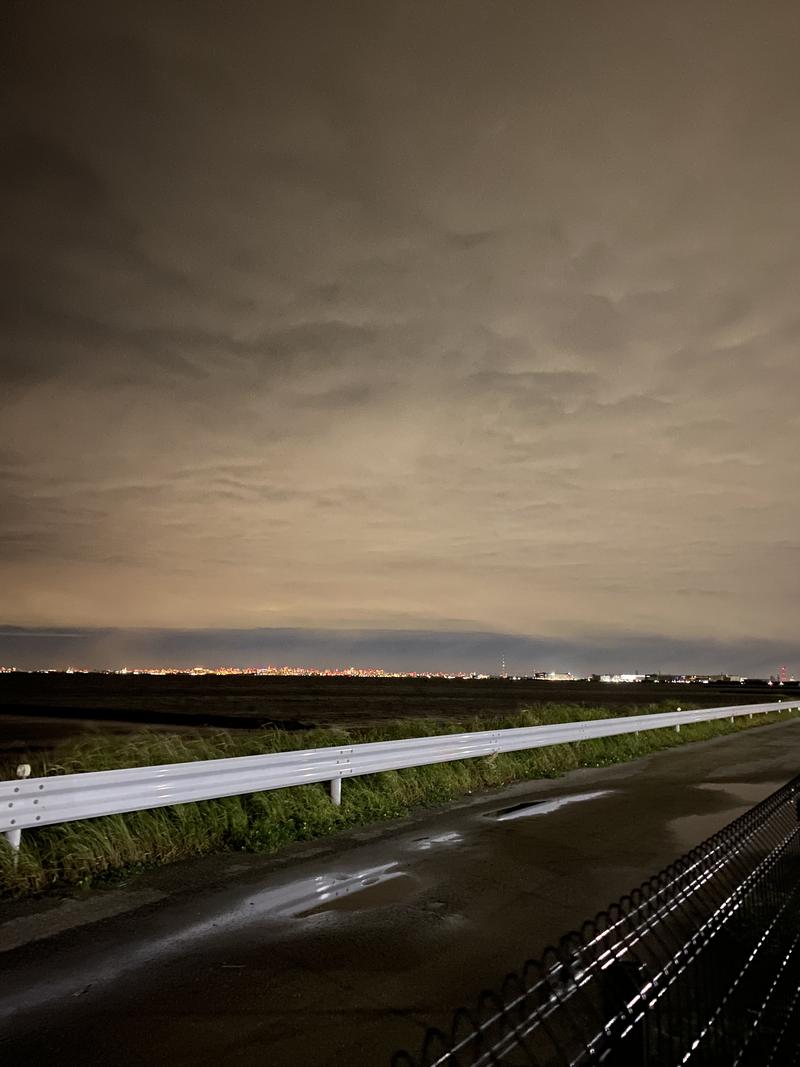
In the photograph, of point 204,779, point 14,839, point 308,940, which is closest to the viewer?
point 308,940

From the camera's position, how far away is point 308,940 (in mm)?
4949

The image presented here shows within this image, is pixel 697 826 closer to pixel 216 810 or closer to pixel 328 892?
pixel 328 892

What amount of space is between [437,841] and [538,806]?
2.78 metres

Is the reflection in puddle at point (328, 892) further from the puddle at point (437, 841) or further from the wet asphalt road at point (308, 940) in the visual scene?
the puddle at point (437, 841)

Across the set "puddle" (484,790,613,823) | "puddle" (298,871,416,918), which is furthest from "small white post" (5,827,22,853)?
"puddle" (484,790,613,823)

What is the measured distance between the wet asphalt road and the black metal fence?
1.32 ft

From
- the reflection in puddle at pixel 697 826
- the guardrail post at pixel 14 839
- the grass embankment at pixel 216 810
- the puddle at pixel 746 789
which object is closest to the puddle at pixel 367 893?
the grass embankment at pixel 216 810

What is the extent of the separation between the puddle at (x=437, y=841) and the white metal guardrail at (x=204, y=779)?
4.87 ft

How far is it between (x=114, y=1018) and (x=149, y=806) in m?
3.23

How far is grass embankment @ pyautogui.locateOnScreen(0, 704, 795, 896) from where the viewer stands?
637 centimetres

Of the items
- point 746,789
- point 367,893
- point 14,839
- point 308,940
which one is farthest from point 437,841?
point 746,789

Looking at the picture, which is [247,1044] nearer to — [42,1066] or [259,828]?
[42,1066]

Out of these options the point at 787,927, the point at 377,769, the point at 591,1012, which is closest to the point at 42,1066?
the point at 591,1012

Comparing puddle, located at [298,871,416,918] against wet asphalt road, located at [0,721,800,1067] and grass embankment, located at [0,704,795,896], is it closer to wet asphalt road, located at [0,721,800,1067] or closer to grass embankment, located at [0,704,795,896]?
wet asphalt road, located at [0,721,800,1067]
